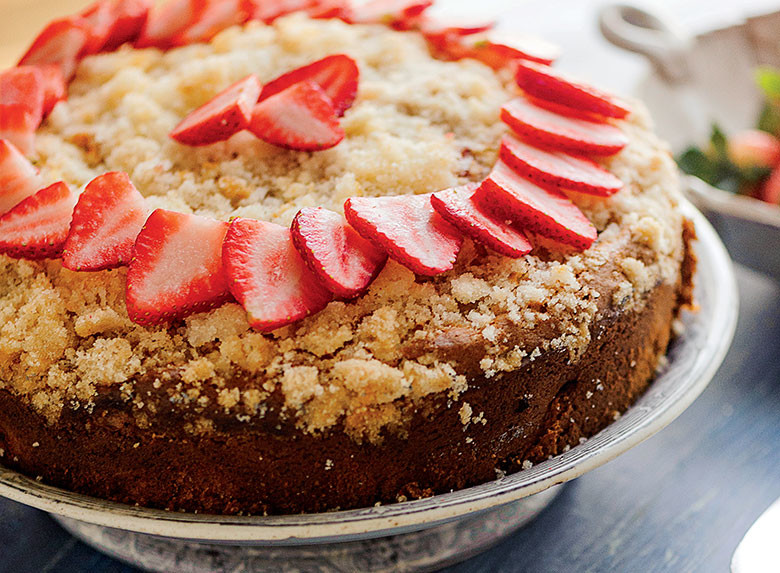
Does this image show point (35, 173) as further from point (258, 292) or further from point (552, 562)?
point (552, 562)

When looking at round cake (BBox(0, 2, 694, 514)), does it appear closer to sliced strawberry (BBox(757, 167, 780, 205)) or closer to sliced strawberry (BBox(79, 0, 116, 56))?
sliced strawberry (BBox(79, 0, 116, 56))

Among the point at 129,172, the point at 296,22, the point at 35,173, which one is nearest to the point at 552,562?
the point at 129,172

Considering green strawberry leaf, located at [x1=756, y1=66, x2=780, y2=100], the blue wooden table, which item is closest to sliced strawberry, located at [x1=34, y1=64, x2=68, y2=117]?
the blue wooden table

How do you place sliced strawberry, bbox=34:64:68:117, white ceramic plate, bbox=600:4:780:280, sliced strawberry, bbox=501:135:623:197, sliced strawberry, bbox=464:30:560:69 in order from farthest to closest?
white ceramic plate, bbox=600:4:780:280 → sliced strawberry, bbox=464:30:560:69 → sliced strawberry, bbox=34:64:68:117 → sliced strawberry, bbox=501:135:623:197

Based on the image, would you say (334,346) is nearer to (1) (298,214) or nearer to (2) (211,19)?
(1) (298,214)

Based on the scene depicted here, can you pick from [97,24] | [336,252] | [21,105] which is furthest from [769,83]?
[21,105]

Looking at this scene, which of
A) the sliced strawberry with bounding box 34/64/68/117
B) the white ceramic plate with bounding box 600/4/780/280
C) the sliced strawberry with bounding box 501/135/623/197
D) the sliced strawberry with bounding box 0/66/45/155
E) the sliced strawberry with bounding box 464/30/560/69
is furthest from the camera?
the white ceramic plate with bounding box 600/4/780/280

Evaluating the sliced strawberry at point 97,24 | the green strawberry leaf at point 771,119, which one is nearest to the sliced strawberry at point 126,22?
the sliced strawberry at point 97,24
